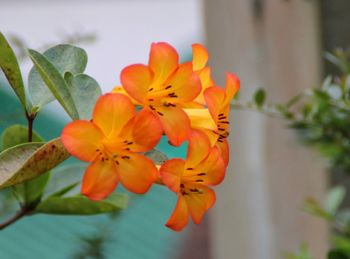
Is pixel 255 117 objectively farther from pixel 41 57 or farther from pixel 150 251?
pixel 150 251

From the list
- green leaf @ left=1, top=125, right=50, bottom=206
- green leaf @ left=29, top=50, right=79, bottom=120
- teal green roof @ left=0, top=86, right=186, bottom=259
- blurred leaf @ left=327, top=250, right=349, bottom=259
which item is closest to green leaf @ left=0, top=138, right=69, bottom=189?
green leaf @ left=29, top=50, right=79, bottom=120

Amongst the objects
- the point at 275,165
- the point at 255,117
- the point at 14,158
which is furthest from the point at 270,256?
the point at 14,158

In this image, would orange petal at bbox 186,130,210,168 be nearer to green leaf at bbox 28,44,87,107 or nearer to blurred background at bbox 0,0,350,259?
green leaf at bbox 28,44,87,107

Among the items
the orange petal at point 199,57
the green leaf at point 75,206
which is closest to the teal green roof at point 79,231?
the green leaf at point 75,206

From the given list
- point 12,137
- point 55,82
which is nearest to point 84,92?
point 55,82

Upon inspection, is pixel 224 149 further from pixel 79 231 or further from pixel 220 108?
pixel 79 231

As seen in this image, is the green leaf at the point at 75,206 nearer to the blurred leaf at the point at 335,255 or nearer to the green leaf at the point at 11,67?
the green leaf at the point at 11,67

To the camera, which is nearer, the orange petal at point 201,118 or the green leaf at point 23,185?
the orange petal at point 201,118
